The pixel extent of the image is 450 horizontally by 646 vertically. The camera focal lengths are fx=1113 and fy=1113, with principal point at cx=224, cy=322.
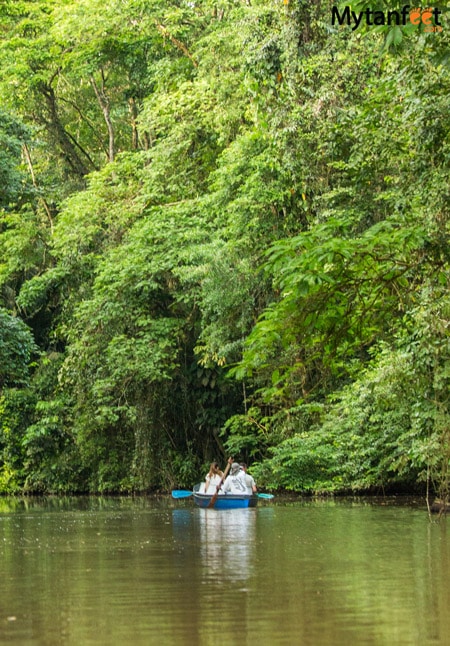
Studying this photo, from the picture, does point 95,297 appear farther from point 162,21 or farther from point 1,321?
point 162,21

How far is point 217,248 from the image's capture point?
27.3 metres

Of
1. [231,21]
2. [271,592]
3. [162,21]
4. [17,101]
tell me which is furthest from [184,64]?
[271,592]

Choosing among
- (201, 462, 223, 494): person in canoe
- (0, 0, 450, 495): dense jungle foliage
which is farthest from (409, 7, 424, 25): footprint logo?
(201, 462, 223, 494): person in canoe

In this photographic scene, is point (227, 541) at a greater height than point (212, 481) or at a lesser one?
lesser

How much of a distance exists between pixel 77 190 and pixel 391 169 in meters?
19.4

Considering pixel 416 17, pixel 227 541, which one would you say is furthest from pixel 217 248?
pixel 416 17

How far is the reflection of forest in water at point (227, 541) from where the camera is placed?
36.4ft

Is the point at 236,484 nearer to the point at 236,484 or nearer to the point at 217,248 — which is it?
the point at 236,484

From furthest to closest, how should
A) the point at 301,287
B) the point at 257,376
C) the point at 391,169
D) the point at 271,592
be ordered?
the point at 257,376
the point at 391,169
the point at 301,287
the point at 271,592

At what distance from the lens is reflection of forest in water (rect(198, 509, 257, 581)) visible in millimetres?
11098

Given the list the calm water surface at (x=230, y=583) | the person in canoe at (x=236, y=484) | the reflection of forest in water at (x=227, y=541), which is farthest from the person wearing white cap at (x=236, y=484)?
the calm water surface at (x=230, y=583)

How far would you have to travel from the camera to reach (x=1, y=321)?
28.3 metres

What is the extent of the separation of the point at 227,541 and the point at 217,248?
521 inches

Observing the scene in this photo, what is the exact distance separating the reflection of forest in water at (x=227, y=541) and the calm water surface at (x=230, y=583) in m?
0.03
